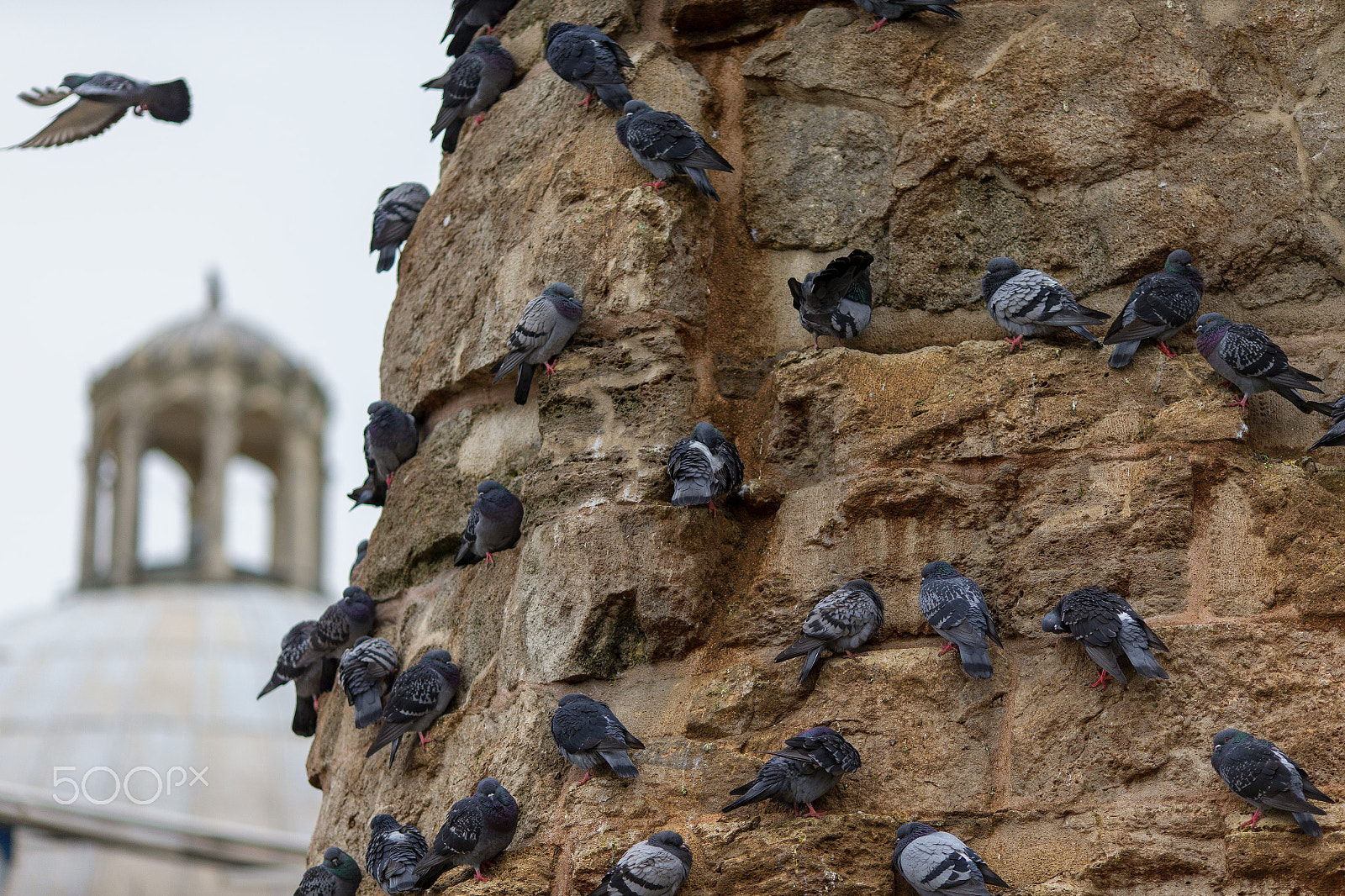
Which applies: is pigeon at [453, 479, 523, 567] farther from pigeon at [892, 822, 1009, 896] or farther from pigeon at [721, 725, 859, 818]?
pigeon at [892, 822, 1009, 896]

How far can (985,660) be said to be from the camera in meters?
3.46

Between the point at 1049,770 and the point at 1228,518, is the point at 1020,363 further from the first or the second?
the point at 1049,770

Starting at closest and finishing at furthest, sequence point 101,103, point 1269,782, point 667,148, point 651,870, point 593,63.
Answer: point 1269,782, point 651,870, point 667,148, point 593,63, point 101,103

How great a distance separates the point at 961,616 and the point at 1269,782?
70 centimetres

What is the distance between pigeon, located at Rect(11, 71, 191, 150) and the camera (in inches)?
202

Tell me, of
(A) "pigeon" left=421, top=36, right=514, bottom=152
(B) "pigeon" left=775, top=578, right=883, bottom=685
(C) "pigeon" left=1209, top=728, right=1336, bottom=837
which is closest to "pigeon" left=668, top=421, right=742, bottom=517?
(B) "pigeon" left=775, top=578, right=883, bottom=685

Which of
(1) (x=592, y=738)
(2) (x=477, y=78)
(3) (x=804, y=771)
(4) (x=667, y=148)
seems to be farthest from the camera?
(2) (x=477, y=78)

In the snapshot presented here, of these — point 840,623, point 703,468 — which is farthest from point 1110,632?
point 703,468

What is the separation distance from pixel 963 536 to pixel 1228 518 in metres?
0.59

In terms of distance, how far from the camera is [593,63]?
4270 millimetres

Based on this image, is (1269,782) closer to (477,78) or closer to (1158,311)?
(1158,311)

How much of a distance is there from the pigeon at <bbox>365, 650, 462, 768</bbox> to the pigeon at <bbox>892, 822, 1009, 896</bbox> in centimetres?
128

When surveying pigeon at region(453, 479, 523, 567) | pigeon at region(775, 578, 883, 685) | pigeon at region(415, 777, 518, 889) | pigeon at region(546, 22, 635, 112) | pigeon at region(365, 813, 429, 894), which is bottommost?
pigeon at region(365, 813, 429, 894)

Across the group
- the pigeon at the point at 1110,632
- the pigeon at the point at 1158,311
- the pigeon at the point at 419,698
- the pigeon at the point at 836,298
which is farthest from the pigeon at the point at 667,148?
the pigeon at the point at 1110,632
